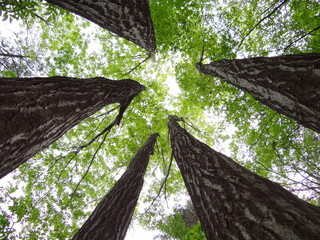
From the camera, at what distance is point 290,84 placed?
6.82ft

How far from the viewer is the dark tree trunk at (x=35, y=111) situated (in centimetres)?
140

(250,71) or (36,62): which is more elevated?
(36,62)

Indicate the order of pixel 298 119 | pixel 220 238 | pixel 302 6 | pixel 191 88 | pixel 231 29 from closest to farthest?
pixel 220 238 < pixel 298 119 < pixel 302 6 < pixel 231 29 < pixel 191 88

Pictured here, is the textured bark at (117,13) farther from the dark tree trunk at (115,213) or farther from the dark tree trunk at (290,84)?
the dark tree trunk at (115,213)

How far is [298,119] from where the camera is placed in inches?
85.7

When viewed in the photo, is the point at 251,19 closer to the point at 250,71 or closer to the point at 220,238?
the point at 250,71

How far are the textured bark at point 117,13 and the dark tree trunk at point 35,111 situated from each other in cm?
124

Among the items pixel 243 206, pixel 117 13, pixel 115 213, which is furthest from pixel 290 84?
pixel 115 213

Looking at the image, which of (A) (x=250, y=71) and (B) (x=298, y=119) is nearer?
(B) (x=298, y=119)

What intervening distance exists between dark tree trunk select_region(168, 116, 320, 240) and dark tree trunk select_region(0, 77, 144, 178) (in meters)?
1.80

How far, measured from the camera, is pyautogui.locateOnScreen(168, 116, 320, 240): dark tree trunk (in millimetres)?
1183

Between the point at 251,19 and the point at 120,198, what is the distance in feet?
25.3

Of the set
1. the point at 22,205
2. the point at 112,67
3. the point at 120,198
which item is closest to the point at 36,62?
the point at 112,67

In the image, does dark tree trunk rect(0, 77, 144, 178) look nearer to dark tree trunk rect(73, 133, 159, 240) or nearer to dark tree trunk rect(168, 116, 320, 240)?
dark tree trunk rect(73, 133, 159, 240)
